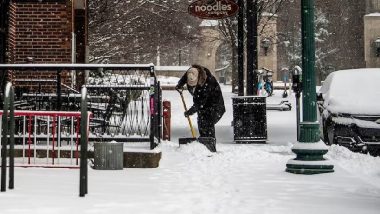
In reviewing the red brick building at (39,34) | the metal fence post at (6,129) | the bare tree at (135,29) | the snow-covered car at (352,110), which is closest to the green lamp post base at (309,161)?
the snow-covered car at (352,110)

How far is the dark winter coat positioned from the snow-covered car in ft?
7.51

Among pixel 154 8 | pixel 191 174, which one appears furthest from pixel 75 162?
pixel 154 8

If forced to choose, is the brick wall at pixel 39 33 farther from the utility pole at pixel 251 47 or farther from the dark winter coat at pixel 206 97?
the utility pole at pixel 251 47

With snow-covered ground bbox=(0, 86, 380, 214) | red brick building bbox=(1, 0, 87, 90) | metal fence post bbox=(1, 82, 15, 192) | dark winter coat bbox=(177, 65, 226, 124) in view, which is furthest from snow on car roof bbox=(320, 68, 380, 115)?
metal fence post bbox=(1, 82, 15, 192)

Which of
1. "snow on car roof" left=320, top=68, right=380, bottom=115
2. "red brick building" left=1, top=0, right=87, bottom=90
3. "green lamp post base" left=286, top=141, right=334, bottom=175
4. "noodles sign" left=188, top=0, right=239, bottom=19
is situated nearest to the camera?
"green lamp post base" left=286, top=141, right=334, bottom=175

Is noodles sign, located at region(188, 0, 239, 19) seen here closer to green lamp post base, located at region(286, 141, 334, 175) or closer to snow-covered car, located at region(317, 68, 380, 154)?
snow-covered car, located at region(317, 68, 380, 154)

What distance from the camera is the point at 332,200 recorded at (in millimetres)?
6754

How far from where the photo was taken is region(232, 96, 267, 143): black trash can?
13.9 meters

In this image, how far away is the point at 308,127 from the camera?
29.5 feet

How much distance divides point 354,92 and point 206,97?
123 inches

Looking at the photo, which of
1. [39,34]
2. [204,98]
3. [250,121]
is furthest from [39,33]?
[250,121]

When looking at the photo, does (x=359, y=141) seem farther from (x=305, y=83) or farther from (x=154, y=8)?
(x=154, y=8)

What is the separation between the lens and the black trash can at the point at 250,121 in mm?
13914

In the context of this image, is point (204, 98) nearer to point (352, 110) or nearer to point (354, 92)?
point (352, 110)
